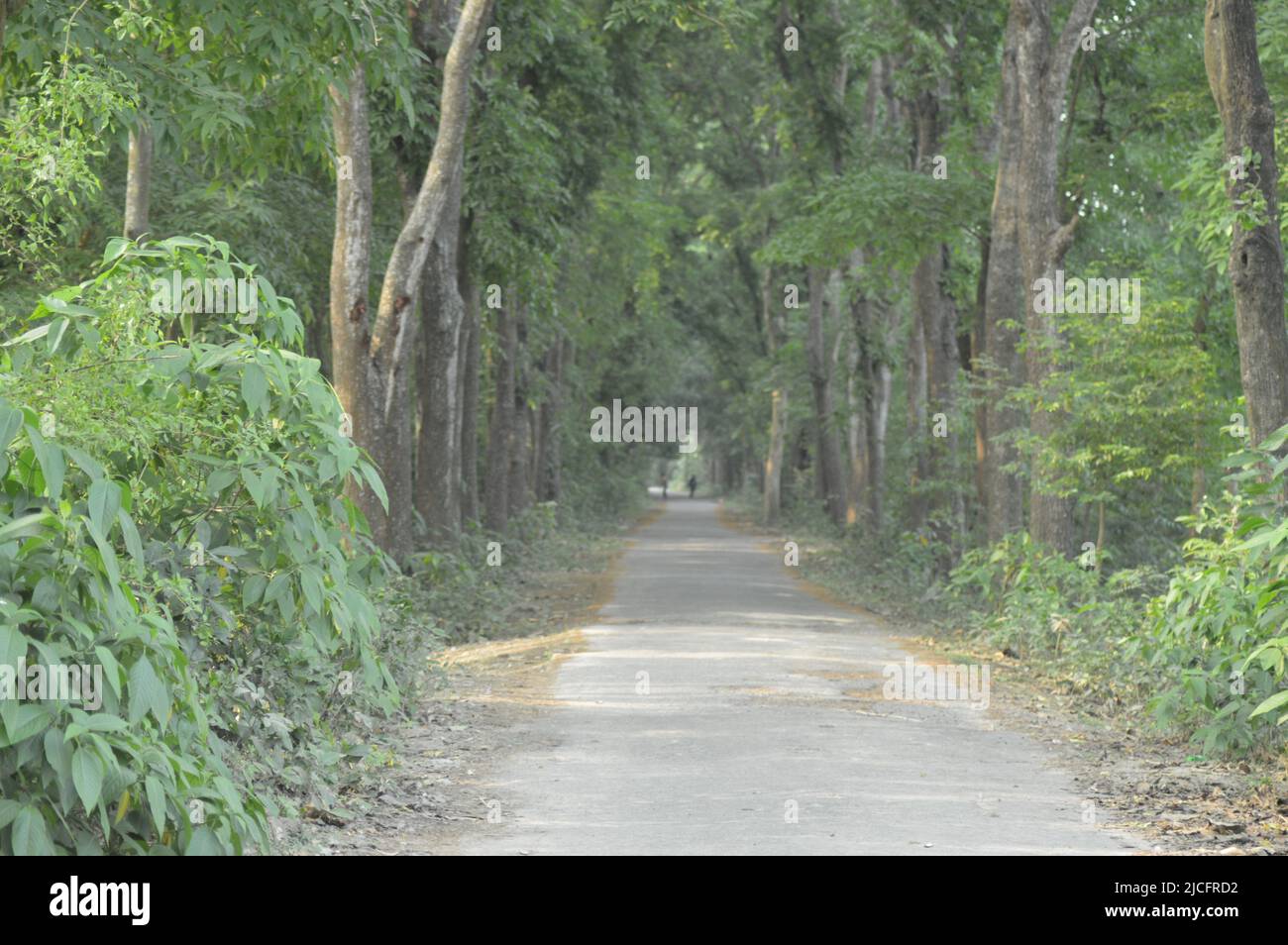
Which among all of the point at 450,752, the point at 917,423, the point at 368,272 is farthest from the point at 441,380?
the point at 450,752

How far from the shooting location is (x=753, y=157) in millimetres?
47625

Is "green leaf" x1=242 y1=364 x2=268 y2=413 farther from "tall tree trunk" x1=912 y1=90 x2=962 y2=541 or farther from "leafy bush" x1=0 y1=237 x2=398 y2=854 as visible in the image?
"tall tree trunk" x1=912 y1=90 x2=962 y2=541

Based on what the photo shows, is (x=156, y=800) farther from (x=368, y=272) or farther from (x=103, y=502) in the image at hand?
(x=368, y=272)

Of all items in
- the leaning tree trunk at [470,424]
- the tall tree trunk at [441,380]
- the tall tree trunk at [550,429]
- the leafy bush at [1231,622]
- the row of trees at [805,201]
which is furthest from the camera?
the tall tree trunk at [550,429]

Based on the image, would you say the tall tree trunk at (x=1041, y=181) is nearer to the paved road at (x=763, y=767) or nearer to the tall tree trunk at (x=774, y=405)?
the paved road at (x=763, y=767)

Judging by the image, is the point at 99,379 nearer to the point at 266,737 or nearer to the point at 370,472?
the point at 370,472

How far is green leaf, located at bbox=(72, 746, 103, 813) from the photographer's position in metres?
5.44

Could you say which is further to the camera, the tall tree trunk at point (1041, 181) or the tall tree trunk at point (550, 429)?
the tall tree trunk at point (550, 429)

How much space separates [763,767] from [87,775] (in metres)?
5.63

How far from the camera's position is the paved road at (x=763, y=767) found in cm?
826

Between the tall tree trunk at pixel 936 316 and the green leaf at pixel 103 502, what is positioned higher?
the tall tree trunk at pixel 936 316

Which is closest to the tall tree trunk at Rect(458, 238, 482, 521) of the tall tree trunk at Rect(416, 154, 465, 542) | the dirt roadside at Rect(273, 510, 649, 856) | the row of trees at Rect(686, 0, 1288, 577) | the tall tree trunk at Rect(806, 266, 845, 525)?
the tall tree trunk at Rect(416, 154, 465, 542)

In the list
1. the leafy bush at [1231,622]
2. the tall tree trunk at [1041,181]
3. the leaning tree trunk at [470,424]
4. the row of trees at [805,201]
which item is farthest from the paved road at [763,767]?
the leaning tree trunk at [470,424]

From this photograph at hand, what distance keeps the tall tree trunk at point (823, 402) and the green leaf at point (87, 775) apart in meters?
38.9
